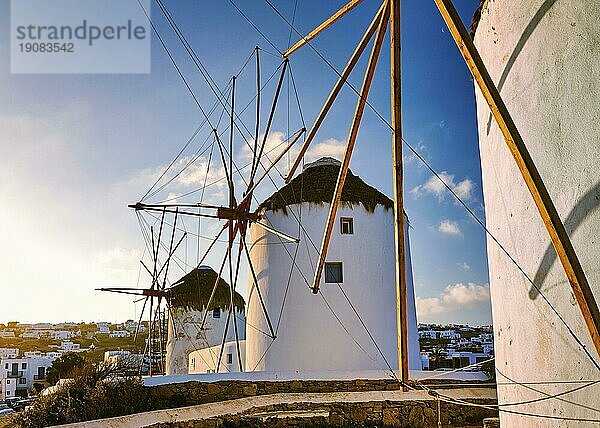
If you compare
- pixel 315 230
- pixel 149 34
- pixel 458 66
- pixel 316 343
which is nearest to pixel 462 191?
pixel 458 66

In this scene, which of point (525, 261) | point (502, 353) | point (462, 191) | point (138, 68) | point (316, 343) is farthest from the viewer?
point (316, 343)

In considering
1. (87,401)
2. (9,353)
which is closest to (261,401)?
(87,401)

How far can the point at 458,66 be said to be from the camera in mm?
13461

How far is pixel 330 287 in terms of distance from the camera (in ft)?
49.9

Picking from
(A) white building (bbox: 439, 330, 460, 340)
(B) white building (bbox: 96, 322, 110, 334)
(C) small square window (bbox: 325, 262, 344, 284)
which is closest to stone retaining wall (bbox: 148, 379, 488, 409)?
(C) small square window (bbox: 325, 262, 344, 284)

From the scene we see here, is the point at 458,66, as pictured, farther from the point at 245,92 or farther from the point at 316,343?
the point at 316,343

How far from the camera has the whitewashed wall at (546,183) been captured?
3934 millimetres

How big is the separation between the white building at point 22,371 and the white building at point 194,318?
48.4 ft

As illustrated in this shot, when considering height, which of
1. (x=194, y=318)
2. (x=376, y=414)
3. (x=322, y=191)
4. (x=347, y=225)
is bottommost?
(x=376, y=414)

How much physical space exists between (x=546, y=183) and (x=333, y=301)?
1099 centimetres

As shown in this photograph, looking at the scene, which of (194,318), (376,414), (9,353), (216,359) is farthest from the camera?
(9,353)

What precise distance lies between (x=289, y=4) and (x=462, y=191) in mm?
5092

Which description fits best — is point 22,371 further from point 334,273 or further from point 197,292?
point 334,273

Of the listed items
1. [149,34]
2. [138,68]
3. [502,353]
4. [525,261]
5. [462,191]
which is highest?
[149,34]
